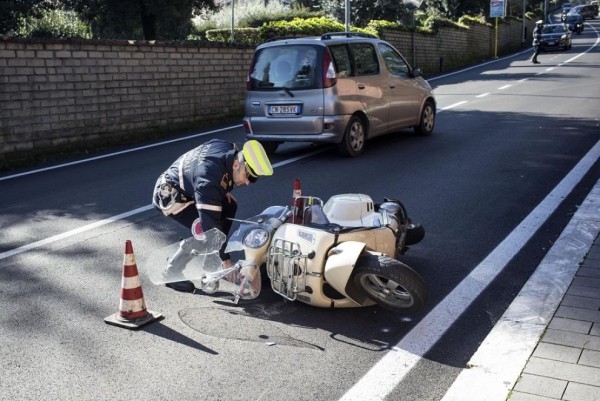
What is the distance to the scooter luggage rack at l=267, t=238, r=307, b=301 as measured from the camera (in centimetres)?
452

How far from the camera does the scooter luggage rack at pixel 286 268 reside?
452cm

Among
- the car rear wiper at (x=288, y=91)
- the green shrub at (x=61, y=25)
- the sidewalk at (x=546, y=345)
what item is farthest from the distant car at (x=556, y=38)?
the sidewalk at (x=546, y=345)

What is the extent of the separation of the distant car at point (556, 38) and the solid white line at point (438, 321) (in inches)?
1537

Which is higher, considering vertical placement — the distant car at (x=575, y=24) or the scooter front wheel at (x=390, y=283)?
the distant car at (x=575, y=24)

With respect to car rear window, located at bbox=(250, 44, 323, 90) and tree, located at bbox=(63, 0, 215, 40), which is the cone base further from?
tree, located at bbox=(63, 0, 215, 40)

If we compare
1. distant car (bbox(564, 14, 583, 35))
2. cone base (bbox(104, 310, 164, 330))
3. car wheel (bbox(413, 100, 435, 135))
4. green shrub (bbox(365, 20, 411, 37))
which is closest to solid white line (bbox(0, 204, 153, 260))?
cone base (bbox(104, 310, 164, 330))

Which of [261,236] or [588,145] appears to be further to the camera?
[588,145]

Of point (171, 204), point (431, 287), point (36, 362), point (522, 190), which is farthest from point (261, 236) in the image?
point (522, 190)

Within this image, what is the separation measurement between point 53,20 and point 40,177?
78.8 ft

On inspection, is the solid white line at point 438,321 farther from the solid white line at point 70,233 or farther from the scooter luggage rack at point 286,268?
the solid white line at point 70,233

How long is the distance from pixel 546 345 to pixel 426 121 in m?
9.10

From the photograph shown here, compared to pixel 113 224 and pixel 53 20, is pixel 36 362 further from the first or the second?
pixel 53 20

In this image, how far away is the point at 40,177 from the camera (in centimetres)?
1009

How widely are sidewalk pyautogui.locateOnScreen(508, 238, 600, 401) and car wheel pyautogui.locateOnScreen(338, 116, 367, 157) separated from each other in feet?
19.7
